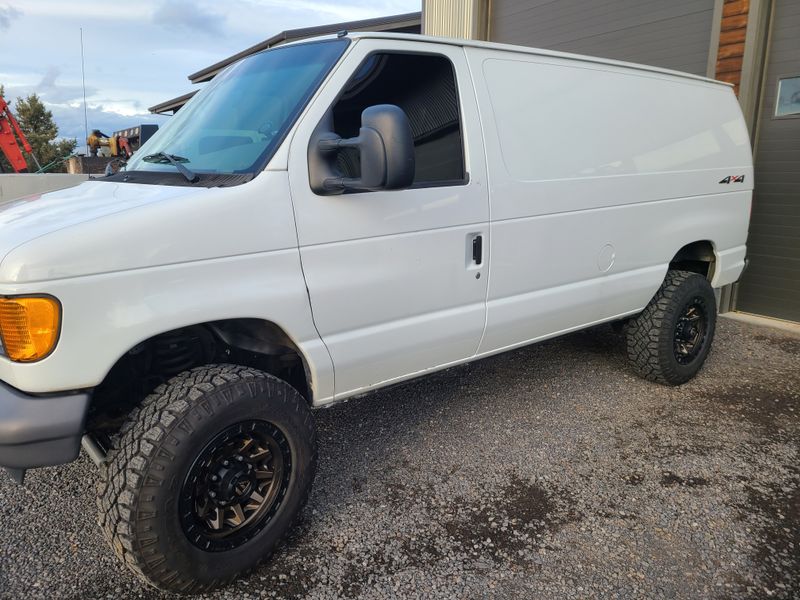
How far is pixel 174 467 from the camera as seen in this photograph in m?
2.22

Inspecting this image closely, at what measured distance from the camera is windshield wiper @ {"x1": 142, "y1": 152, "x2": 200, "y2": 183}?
2553 millimetres

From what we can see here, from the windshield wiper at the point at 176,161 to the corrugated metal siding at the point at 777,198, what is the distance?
18.6 feet

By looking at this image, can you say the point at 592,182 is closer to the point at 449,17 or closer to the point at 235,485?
the point at 235,485

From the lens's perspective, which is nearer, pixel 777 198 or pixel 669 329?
pixel 669 329

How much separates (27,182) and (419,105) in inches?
420

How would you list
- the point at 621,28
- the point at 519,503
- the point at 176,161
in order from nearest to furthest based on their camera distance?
the point at 176,161 < the point at 519,503 < the point at 621,28

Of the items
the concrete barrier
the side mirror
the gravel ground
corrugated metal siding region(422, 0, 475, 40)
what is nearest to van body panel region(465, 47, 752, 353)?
the gravel ground

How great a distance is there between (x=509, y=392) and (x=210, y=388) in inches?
102

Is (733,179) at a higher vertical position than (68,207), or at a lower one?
lower

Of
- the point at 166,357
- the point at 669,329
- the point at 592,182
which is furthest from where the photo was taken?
the point at 669,329

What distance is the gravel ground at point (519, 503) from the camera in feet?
8.29

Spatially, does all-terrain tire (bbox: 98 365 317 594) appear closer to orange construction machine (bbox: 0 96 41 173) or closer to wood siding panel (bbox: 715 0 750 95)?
wood siding panel (bbox: 715 0 750 95)

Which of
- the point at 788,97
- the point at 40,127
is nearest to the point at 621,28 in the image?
the point at 788,97

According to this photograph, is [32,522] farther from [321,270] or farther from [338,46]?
[338,46]
